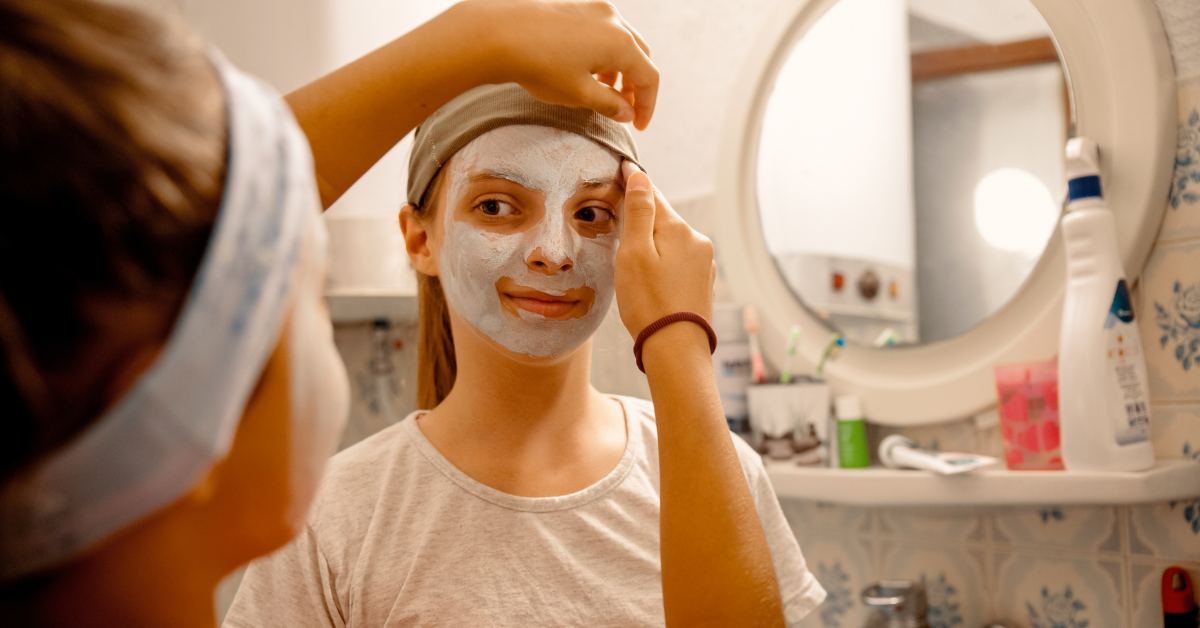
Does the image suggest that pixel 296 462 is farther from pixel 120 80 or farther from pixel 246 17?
pixel 246 17

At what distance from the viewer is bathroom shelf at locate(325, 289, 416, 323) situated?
4.72 feet

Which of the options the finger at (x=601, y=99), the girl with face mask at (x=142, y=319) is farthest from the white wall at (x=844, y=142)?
the girl with face mask at (x=142, y=319)

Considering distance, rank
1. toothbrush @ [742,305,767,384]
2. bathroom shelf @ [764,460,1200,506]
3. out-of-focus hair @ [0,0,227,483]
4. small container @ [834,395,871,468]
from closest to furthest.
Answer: out-of-focus hair @ [0,0,227,483] < bathroom shelf @ [764,460,1200,506] < small container @ [834,395,871,468] < toothbrush @ [742,305,767,384]

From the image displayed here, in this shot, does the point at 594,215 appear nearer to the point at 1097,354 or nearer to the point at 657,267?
the point at 657,267

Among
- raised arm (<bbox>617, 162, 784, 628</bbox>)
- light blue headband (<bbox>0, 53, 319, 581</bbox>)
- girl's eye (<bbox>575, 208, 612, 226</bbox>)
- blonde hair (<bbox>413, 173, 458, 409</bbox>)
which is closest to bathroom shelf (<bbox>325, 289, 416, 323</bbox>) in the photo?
blonde hair (<bbox>413, 173, 458, 409</bbox>)

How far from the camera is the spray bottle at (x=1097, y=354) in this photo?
0.76m

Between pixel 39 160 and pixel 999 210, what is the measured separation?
37.4 inches

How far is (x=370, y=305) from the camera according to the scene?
149 cm

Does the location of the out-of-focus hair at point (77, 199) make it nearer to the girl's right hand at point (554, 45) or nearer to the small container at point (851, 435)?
the girl's right hand at point (554, 45)

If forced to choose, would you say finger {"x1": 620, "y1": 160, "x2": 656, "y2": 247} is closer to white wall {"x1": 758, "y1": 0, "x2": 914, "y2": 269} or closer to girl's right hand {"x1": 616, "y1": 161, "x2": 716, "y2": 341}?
girl's right hand {"x1": 616, "y1": 161, "x2": 716, "y2": 341}

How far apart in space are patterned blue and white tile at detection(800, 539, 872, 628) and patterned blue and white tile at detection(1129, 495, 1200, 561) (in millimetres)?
328

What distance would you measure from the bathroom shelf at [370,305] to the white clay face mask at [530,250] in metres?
0.71

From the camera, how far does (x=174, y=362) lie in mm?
275

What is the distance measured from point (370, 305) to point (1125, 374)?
1233 millimetres
